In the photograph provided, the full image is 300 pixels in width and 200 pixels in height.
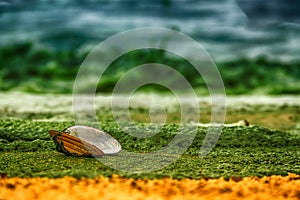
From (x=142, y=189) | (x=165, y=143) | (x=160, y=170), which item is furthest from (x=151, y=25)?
(x=142, y=189)

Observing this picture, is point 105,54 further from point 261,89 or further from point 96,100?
point 261,89

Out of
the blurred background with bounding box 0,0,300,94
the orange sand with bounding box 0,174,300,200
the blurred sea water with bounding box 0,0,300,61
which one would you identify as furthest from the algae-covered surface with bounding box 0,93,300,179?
the blurred sea water with bounding box 0,0,300,61

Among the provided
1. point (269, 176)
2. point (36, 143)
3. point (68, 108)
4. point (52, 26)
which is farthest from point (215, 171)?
point (52, 26)

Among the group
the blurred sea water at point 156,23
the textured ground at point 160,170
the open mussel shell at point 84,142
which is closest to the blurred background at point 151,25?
the blurred sea water at point 156,23

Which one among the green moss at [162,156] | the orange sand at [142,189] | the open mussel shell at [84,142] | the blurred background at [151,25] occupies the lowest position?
the orange sand at [142,189]

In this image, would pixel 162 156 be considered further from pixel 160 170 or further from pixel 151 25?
pixel 151 25

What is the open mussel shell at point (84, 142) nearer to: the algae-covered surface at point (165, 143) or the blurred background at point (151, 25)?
the algae-covered surface at point (165, 143)

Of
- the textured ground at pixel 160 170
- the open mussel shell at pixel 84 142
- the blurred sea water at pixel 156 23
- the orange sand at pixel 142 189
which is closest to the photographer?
the orange sand at pixel 142 189

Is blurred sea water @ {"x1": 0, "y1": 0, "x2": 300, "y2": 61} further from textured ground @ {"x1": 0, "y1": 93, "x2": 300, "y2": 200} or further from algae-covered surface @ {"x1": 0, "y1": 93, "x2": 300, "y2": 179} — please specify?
textured ground @ {"x1": 0, "y1": 93, "x2": 300, "y2": 200}
